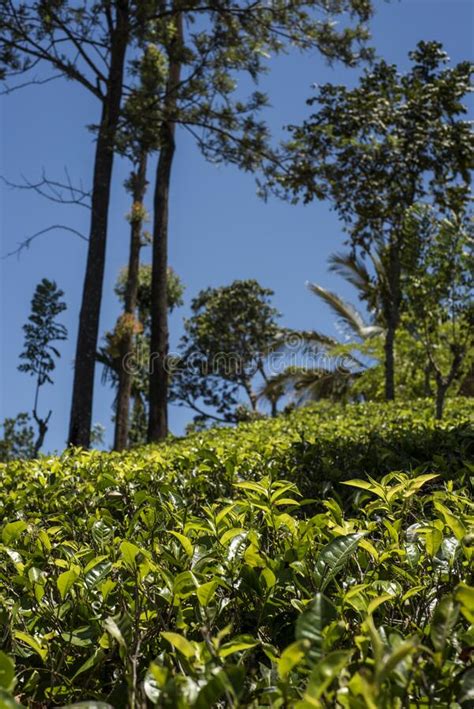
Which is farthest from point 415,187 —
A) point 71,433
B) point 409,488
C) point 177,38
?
point 409,488

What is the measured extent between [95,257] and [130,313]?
5065 millimetres

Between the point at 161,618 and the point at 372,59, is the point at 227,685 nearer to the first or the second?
the point at 161,618

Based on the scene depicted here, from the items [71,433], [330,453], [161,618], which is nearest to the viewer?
[161,618]

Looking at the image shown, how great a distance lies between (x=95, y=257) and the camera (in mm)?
10188

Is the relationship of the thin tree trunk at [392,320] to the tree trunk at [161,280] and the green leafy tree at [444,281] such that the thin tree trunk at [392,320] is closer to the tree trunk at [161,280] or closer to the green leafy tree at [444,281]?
the tree trunk at [161,280]

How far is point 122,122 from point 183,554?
34.1ft

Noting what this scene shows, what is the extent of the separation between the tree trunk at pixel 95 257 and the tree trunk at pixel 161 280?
1.14m

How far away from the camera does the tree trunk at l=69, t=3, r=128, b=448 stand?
9930mm

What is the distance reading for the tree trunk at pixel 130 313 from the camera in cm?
1438

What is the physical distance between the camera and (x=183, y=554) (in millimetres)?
1705

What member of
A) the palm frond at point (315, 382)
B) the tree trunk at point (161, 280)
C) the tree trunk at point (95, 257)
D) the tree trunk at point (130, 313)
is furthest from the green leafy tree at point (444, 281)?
the palm frond at point (315, 382)

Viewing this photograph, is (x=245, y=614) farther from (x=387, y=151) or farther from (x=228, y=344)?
(x=228, y=344)

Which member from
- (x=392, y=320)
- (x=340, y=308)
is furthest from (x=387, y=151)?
(x=340, y=308)

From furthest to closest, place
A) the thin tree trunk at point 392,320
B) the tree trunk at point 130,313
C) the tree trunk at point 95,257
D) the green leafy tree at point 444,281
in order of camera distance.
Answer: the tree trunk at point 130,313
the thin tree trunk at point 392,320
the tree trunk at point 95,257
the green leafy tree at point 444,281
